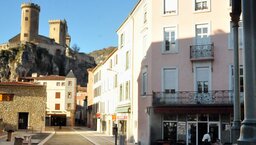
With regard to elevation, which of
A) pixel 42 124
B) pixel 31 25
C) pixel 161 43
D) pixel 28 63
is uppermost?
pixel 31 25

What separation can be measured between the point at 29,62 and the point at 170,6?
299 feet

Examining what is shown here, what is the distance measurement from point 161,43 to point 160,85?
3.23 meters

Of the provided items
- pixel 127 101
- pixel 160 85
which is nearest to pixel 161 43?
pixel 160 85

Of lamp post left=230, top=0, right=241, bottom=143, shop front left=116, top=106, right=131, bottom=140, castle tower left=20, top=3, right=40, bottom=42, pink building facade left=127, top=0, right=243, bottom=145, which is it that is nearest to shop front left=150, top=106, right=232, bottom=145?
pink building facade left=127, top=0, right=243, bottom=145

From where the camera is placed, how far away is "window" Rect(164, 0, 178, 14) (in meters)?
30.5

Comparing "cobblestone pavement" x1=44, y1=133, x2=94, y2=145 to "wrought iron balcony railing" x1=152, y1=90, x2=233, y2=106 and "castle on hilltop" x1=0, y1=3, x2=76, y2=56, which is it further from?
"castle on hilltop" x1=0, y1=3, x2=76, y2=56

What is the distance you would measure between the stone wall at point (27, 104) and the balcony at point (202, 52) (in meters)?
32.7

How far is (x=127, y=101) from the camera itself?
3972 cm

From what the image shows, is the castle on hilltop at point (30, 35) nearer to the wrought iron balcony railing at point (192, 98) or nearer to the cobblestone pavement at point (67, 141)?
the cobblestone pavement at point (67, 141)

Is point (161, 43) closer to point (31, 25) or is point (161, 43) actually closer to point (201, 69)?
point (201, 69)

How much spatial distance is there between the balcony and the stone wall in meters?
32.7

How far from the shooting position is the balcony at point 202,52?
28.5m

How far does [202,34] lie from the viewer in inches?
1157

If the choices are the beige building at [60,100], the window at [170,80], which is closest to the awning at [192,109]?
the window at [170,80]
